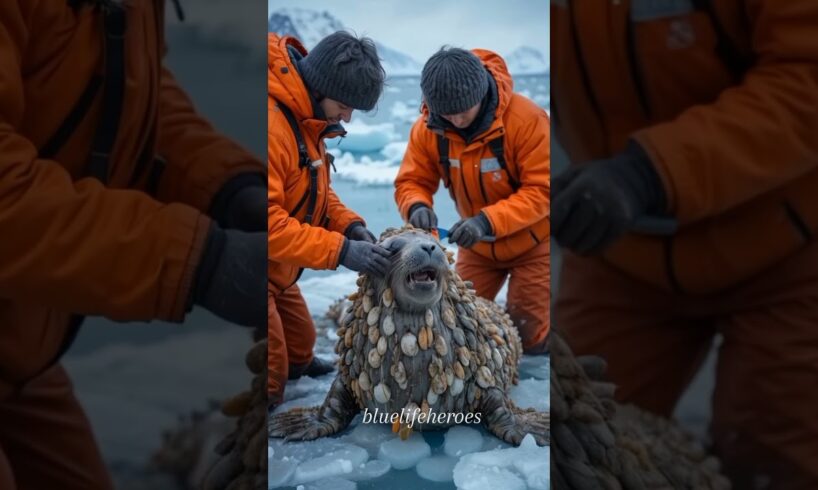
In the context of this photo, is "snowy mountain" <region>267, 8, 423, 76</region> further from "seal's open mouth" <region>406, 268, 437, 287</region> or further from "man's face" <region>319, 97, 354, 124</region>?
"seal's open mouth" <region>406, 268, 437, 287</region>

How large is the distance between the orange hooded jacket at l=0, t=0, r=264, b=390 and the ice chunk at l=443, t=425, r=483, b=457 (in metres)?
0.60

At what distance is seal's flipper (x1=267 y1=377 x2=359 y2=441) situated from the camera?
1.25 meters

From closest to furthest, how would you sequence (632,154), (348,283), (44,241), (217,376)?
1. (44,241)
2. (632,154)
3. (217,376)
4. (348,283)

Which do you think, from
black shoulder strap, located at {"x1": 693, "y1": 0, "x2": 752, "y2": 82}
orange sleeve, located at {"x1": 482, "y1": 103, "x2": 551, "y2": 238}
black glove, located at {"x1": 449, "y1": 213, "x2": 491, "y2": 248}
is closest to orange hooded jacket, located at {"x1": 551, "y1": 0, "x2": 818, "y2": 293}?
black shoulder strap, located at {"x1": 693, "y1": 0, "x2": 752, "y2": 82}

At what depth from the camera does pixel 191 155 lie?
108cm

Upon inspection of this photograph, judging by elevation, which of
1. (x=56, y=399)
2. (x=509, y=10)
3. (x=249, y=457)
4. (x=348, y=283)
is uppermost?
(x=509, y=10)

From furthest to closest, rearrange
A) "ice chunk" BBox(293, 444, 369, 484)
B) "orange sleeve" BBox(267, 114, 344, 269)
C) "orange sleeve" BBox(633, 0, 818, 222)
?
"ice chunk" BBox(293, 444, 369, 484), "orange sleeve" BBox(267, 114, 344, 269), "orange sleeve" BBox(633, 0, 818, 222)

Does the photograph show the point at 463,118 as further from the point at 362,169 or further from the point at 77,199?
the point at 77,199

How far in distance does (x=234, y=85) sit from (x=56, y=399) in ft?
2.07

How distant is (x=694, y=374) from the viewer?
117 centimetres

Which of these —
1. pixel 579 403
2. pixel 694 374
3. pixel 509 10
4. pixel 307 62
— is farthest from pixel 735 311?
pixel 307 62

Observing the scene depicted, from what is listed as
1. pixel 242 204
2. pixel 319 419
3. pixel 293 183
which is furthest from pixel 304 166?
pixel 319 419

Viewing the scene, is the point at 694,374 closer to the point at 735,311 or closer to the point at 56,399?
the point at 735,311

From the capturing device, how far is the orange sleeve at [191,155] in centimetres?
105
